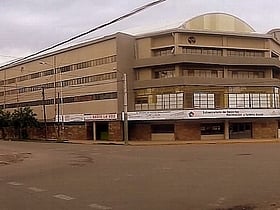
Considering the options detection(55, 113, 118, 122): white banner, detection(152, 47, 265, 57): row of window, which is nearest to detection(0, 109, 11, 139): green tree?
detection(55, 113, 118, 122): white banner

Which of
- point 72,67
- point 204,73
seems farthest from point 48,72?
point 204,73

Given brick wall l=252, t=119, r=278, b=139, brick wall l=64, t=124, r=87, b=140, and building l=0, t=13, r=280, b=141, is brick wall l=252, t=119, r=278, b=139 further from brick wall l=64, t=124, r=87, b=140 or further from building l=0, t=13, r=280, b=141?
brick wall l=64, t=124, r=87, b=140

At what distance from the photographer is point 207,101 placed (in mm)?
55094

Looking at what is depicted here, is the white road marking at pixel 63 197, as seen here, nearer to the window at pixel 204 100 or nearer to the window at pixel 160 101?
the window at pixel 160 101

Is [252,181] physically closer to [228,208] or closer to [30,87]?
[228,208]

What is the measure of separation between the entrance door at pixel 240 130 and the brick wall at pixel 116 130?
12.7m

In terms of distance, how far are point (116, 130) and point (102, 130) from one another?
212 inches

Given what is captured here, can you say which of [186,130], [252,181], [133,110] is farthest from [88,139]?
[252,181]

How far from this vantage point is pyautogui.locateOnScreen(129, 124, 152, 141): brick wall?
57219 millimetres

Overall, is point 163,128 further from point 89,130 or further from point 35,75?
point 35,75

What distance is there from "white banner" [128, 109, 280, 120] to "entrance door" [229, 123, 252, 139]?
9.13 feet

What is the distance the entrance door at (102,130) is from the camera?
60.8 m

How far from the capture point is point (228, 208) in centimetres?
1031

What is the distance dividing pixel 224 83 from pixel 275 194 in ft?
145
